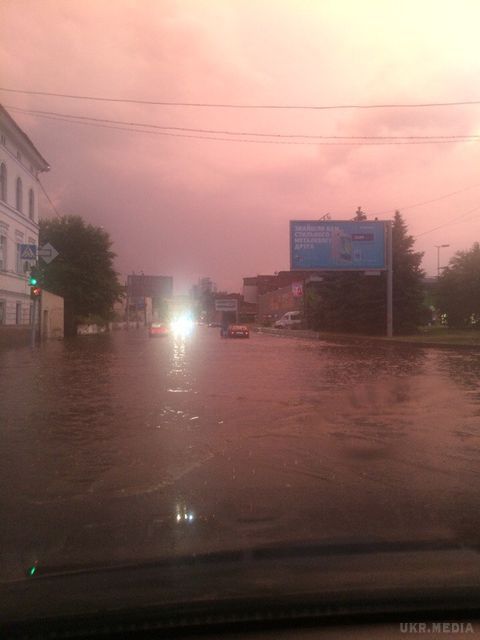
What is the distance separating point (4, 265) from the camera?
123ft

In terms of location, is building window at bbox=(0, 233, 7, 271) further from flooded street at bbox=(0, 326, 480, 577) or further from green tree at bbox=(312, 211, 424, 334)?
green tree at bbox=(312, 211, 424, 334)

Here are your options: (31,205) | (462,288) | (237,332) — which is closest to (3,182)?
(31,205)

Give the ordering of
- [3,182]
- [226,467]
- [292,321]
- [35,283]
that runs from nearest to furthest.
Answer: [226,467]
[35,283]
[3,182]
[292,321]

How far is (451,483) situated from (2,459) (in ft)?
16.9

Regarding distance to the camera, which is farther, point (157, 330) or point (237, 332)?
point (157, 330)

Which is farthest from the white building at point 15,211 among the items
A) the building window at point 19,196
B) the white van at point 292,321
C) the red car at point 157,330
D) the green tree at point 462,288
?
the white van at point 292,321

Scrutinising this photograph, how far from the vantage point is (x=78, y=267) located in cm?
5491

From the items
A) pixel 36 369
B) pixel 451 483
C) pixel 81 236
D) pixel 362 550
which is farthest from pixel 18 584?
pixel 81 236

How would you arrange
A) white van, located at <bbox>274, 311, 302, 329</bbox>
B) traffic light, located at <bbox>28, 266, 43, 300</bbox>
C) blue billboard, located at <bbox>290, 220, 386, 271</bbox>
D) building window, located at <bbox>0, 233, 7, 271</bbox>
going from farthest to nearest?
white van, located at <bbox>274, 311, 302, 329</bbox> < blue billboard, located at <bbox>290, 220, 386, 271</bbox> < building window, located at <bbox>0, 233, 7, 271</bbox> < traffic light, located at <bbox>28, 266, 43, 300</bbox>

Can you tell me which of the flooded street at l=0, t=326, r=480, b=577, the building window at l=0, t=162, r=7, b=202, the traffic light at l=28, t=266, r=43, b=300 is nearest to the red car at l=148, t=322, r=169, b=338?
the building window at l=0, t=162, r=7, b=202

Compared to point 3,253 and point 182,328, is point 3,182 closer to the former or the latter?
point 3,253

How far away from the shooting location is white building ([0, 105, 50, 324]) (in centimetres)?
3638

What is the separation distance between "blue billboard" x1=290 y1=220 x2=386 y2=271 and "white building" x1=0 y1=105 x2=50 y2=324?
17785 millimetres

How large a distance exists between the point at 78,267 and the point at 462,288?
106ft
